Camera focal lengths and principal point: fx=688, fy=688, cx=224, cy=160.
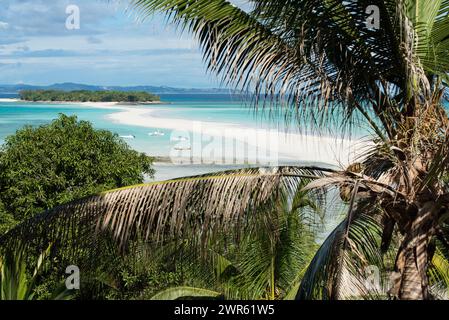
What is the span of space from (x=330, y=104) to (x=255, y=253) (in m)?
3.29

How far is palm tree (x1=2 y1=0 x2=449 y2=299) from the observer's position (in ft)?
19.1

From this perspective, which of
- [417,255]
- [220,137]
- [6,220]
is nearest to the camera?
[417,255]

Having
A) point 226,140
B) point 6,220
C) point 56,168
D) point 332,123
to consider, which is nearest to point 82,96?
point 226,140

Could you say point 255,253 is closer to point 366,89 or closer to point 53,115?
point 366,89

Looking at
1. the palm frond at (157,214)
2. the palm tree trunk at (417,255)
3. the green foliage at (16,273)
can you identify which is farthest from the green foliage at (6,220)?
the palm tree trunk at (417,255)

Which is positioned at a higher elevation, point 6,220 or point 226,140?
point 6,220

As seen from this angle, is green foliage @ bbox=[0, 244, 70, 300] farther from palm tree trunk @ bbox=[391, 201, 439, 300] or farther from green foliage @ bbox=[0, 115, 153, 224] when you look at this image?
green foliage @ bbox=[0, 115, 153, 224]

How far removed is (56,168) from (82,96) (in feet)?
→ 186

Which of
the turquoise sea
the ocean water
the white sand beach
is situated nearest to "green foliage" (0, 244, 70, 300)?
the ocean water

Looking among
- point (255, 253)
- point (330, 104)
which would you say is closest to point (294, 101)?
point (330, 104)

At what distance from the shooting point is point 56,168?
12.3 metres

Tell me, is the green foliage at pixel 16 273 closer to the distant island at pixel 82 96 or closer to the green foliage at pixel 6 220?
the green foliage at pixel 6 220

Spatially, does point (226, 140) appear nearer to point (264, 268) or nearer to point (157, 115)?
point (157, 115)
